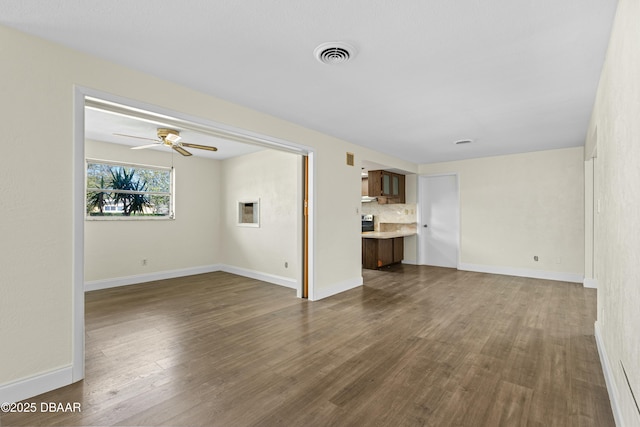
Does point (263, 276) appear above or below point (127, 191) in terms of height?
below

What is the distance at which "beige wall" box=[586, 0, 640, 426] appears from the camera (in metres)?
1.36

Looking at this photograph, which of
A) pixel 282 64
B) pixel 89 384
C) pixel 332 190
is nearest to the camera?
pixel 89 384

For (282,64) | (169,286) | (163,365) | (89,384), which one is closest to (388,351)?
(163,365)

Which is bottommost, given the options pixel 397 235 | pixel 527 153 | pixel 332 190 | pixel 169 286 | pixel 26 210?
pixel 169 286

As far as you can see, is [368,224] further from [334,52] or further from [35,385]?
[35,385]

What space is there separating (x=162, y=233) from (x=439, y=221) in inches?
242

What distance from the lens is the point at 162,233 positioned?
6.05 m

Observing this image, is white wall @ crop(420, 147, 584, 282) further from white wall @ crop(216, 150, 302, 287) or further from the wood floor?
white wall @ crop(216, 150, 302, 287)

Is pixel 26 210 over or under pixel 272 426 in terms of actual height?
over

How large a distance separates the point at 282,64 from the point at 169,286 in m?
4.55

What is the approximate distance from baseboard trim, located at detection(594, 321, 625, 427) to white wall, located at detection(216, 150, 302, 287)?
3.50 meters

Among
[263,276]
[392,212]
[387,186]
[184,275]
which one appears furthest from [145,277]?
[392,212]

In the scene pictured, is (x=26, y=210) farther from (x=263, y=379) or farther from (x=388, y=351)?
(x=388, y=351)

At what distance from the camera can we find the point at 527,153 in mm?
5949
